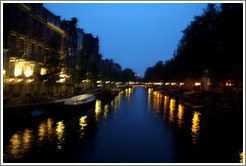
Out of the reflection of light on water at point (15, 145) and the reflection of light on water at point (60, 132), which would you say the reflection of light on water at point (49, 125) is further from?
the reflection of light on water at point (15, 145)

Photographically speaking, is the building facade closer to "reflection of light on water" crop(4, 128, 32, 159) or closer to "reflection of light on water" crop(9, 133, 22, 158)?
"reflection of light on water" crop(4, 128, 32, 159)

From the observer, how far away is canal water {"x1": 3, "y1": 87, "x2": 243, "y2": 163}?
1269 centimetres

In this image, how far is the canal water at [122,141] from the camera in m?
12.7

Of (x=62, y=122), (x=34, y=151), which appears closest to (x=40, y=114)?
(x=62, y=122)

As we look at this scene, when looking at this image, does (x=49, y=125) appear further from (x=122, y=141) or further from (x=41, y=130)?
(x=122, y=141)

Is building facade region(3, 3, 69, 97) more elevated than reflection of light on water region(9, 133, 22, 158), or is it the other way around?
building facade region(3, 3, 69, 97)

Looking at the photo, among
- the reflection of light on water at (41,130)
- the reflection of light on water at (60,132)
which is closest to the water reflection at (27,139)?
the reflection of light on water at (41,130)

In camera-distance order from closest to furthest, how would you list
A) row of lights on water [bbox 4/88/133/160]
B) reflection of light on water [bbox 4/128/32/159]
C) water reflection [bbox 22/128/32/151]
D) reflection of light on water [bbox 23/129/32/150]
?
reflection of light on water [bbox 4/128/32/159]
row of lights on water [bbox 4/88/133/160]
water reflection [bbox 22/128/32/151]
reflection of light on water [bbox 23/129/32/150]

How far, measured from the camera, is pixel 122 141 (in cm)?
1625

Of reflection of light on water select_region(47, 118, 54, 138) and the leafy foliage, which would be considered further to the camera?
the leafy foliage

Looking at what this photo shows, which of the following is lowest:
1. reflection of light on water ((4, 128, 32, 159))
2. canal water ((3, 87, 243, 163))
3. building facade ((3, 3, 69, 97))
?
canal water ((3, 87, 243, 163))

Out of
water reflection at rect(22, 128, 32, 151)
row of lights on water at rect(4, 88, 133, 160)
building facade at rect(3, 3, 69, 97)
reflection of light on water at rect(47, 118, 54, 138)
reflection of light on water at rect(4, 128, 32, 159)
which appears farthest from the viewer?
building facade at rect(3, 3, 69, 97)

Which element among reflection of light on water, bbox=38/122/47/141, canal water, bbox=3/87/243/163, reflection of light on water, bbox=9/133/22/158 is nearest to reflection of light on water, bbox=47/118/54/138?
canal water, bbox=3/87/243/163

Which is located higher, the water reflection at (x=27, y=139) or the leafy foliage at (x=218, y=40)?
the leafy foliage at (x=218, y=40)
